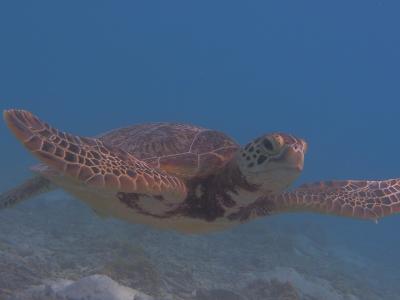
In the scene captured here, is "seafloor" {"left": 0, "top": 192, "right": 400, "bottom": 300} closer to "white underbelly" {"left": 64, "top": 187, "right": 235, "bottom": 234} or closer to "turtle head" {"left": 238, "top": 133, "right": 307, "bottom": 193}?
"white underbelly" {"left": 64, "top": 187, "right": 235, "bottom": 234}

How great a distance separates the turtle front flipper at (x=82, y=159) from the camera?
3.44m

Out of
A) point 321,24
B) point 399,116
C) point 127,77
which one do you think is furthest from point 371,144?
point 127,77

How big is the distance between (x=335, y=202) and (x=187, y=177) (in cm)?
173

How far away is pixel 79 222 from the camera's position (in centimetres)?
1238

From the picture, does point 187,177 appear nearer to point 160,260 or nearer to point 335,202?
point 335,202

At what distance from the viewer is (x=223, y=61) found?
451ft

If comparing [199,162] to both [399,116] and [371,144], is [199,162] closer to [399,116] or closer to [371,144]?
[371,144]

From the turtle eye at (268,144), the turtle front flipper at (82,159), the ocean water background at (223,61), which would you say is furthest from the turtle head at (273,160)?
the ocean water background at (223,61)

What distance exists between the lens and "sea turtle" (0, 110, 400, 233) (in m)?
3.59

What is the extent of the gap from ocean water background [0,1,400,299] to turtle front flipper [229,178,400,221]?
334 feet

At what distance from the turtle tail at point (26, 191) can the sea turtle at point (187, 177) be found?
0.08 m

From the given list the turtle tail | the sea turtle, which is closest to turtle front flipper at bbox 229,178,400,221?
the sea turtle

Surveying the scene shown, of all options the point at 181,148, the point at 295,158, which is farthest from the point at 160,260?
the point at 295,158

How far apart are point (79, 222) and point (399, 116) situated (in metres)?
141
